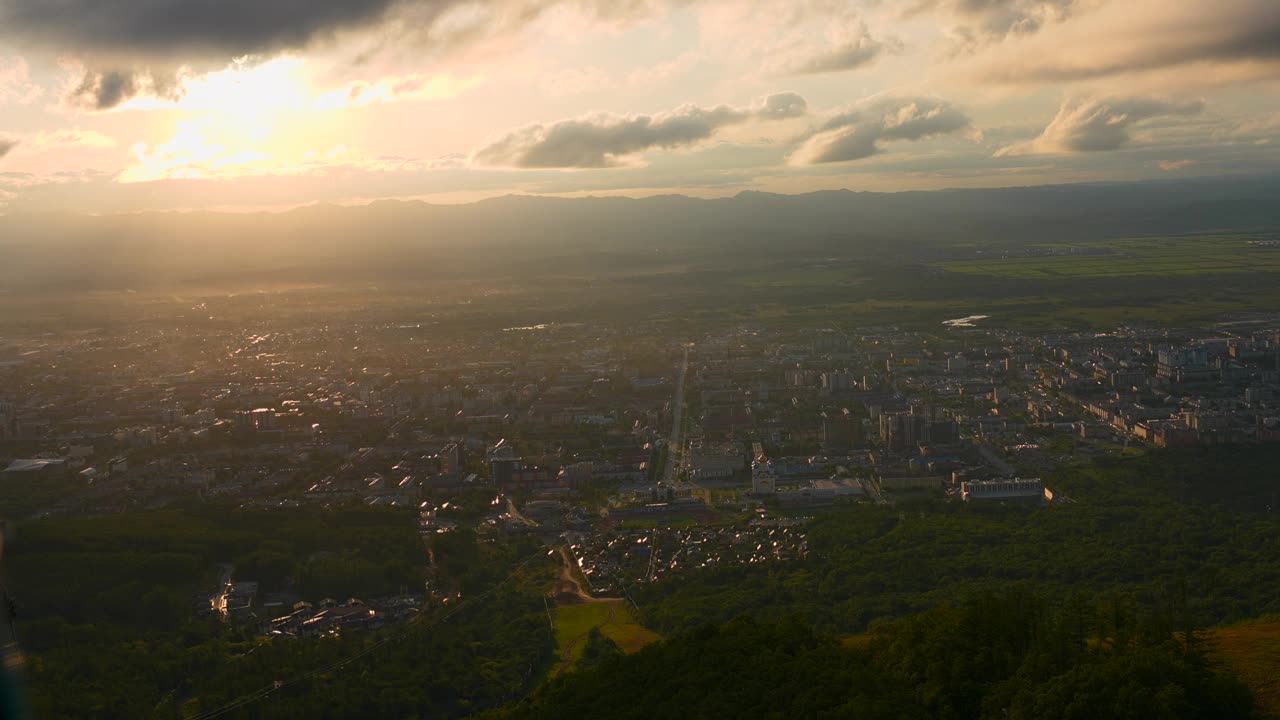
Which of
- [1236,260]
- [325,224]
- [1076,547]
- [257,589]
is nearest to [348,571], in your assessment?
[257,589]

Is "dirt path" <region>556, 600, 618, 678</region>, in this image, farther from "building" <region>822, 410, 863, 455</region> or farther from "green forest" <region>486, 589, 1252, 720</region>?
"building" <region>822, 410, 863, 455</region>

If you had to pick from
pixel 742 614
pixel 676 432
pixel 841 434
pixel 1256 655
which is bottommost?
pixel 676 432

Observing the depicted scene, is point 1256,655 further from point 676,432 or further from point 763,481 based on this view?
point 676,432

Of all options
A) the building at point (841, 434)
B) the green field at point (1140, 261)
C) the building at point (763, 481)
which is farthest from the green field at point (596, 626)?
the green field at point (1140, 261)

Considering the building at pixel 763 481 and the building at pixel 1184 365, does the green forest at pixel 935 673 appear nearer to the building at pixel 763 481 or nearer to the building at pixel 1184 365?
the building at pixel 763 481

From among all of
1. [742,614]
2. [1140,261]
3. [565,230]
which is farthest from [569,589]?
[565,230]

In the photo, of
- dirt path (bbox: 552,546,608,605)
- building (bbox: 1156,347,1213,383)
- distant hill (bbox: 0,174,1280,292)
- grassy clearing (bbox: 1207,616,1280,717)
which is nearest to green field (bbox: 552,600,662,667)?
dirt path (bbox: 552,546,608,605)
